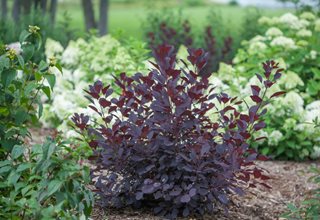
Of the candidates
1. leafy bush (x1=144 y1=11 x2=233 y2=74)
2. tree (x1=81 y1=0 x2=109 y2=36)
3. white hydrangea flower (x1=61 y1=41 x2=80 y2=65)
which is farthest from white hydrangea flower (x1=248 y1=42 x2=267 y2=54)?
tree (x1=81 y1=0 x2=109 y2=36)

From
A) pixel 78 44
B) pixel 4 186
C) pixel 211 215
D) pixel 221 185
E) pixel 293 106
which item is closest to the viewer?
pixel 4 186

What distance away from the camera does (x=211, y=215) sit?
14.3 ft

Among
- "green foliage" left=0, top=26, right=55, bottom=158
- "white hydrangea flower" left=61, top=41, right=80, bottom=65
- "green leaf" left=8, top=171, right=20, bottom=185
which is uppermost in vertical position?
"green foliage" left=0, top=26, right=55, bottom=158

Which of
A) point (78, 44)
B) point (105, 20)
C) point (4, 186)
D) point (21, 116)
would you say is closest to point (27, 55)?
point (21, 116)

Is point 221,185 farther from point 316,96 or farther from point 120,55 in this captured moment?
point 316,96

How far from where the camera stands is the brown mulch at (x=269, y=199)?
4.26m

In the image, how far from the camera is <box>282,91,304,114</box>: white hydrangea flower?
6.37 m

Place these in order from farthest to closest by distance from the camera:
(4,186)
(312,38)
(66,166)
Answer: (312,38) → (4,186) → (66,166)

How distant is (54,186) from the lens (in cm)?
333

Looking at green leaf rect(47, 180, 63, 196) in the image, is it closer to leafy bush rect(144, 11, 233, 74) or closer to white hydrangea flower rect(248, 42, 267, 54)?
white hydrangea flower rect(248, 42, 267, 54)

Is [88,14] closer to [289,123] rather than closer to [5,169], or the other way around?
[289,123]

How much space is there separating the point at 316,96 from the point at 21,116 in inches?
165

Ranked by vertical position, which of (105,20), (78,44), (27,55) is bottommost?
(105,20)

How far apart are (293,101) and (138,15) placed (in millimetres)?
11053
